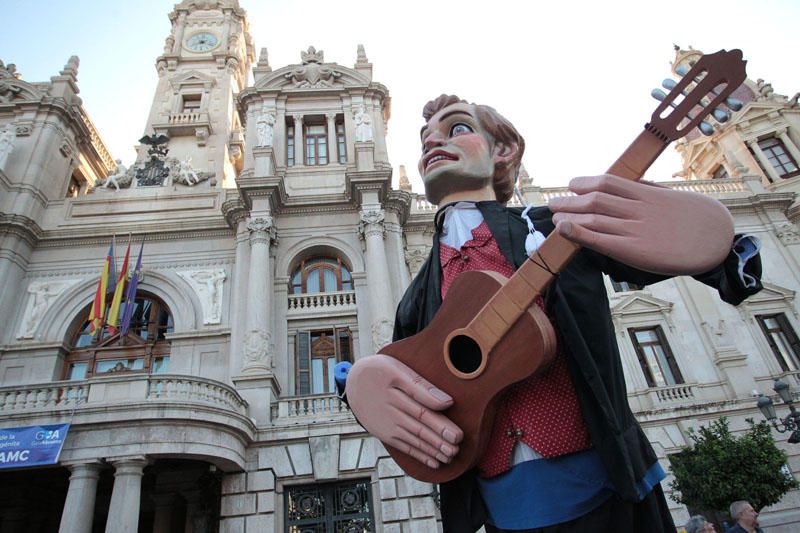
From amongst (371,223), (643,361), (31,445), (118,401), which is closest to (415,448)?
(118,401)

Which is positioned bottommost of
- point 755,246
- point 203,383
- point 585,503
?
point 585,503

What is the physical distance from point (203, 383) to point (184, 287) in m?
5.45

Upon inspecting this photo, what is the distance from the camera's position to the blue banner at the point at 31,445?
27.1 ft

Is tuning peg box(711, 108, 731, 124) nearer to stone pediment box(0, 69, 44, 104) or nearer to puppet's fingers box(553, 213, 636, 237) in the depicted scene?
puppet's fingers box(553, 213, 636, 237)

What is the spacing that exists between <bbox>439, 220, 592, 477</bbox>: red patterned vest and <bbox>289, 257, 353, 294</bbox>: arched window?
42.2ft

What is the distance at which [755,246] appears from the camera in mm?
1929

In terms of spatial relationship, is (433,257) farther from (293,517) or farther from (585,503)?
(293,517)

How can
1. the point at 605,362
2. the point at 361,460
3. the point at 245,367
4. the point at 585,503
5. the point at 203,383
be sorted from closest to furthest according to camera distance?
the point at 585,503
the point at 605,362
the point at 203,383
the point at 361,460
the point at 245,367

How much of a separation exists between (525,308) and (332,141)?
17.1 m

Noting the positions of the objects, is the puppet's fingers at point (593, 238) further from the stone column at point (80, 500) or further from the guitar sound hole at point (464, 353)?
the stone column at point (80, 500)

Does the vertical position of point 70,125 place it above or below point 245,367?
above

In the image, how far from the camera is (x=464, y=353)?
7.36 ft

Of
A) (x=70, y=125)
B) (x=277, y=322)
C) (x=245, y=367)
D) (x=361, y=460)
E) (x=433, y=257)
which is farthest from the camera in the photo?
(x=70, y=125)

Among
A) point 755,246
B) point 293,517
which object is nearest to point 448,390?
point 755,246
